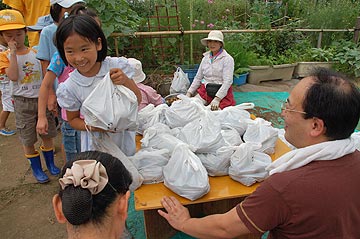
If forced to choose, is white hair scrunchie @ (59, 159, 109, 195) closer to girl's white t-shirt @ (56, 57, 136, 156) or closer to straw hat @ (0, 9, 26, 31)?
girl's white t-shirt @ (56, 57, 136, 156)

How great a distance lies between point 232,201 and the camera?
2.29m

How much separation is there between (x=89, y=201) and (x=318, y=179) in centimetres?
86

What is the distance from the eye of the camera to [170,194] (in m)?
1.91

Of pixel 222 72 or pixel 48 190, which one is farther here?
pixel 222 72

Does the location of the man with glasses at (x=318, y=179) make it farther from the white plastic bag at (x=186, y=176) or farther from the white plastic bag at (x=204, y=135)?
the white plastic bag at (x=204, y=135)

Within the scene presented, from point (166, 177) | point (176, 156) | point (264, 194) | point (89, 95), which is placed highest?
point (89, 95)

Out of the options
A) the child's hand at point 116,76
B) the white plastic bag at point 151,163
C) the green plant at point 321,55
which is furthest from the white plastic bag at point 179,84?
the green plant at point 321,55

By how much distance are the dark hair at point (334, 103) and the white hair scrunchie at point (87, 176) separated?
873 mm

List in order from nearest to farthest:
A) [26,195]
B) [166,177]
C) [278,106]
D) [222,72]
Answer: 1. [166,177]
2. [26,195]
3. [222,72]
4. [278,106]

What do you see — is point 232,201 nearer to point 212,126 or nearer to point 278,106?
point 212,126

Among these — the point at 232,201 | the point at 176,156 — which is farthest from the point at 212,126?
the point at 232,201

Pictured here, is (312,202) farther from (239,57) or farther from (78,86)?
(239,57)

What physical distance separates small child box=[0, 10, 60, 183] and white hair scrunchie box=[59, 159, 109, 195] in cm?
215

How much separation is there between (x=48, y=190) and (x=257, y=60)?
480 centimetres
